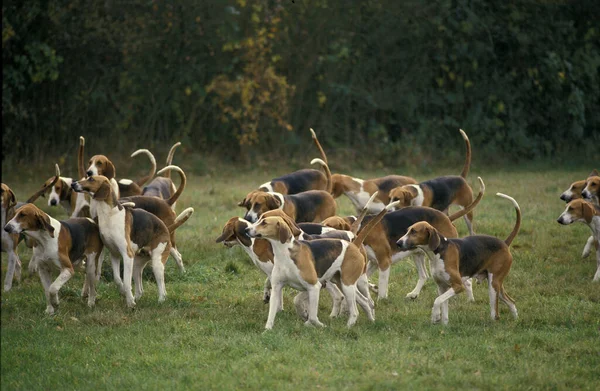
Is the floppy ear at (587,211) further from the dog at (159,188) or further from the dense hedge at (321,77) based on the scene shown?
the dense hedge at (321,77)

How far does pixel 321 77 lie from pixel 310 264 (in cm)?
1271

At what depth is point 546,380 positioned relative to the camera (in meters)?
6.73

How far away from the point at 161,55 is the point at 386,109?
5.01 m

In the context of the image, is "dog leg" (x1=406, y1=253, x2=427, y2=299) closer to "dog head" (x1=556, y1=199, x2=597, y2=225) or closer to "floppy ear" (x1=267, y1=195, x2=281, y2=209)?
"floppy ear" (x1=267, y1=195, x2=281, y2=209)

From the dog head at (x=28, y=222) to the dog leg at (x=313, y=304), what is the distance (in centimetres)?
261

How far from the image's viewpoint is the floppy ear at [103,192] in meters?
9.17

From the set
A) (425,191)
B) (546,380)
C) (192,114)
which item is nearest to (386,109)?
(192,114)

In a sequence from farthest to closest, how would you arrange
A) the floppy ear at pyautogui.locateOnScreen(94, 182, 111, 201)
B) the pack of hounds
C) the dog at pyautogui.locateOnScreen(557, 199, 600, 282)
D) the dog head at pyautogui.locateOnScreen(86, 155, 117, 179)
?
the dog head at pyautogui.locateOnScreen(86, 155, 117, 179) → the dog at pyautogui.locateOnScreen(557, 199, 600, 282) → the floppy ear at pyautogui.locateOnScreen(94, 182, 111, 201) → the pack of hounds

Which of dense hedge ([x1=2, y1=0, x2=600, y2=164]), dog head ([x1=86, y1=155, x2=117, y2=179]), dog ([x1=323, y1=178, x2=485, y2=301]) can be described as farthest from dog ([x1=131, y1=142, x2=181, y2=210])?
dense hedge ([x1=2, y1=0, x2=600, y2=164])

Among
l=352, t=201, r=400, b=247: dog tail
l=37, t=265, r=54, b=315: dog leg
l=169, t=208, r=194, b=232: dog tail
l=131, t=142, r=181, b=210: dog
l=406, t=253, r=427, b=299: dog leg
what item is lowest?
l=37, t=265, r=54, b=315: dog leg

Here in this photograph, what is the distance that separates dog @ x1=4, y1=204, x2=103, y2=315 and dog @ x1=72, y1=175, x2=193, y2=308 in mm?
172

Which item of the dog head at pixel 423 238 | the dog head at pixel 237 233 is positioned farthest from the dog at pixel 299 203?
the dog head at pixel 423 238

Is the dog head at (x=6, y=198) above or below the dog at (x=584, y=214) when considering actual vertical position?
below

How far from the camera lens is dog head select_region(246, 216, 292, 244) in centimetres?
786
